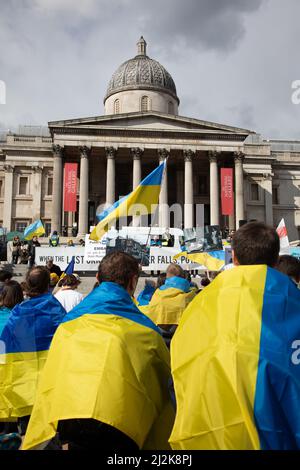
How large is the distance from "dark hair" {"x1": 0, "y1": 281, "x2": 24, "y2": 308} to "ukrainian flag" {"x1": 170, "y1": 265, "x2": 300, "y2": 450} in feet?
8.89

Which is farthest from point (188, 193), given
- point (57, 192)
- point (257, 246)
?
point (257, 246)

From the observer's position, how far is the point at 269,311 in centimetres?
186

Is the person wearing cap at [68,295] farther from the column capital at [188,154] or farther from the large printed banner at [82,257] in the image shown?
the column capital at [188,154]

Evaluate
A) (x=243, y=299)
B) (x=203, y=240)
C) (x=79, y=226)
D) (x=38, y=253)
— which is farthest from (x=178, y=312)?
(x=79, y=226)

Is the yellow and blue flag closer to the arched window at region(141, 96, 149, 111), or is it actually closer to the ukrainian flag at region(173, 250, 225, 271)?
the ukrainian flag at region(173, 250, 225, 271)

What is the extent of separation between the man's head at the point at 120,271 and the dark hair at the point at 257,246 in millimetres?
740

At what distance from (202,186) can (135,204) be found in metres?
32.7

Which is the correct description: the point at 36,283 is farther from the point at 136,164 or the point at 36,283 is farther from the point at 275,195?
the point at 275,195

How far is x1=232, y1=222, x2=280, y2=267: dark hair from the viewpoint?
216 cm

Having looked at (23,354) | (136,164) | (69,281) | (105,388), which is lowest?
(23,354)

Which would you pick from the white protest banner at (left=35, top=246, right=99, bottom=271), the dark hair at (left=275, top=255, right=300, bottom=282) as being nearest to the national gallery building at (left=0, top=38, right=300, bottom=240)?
the white protest banner at (left=35, top=246, right=99, bottom=271)

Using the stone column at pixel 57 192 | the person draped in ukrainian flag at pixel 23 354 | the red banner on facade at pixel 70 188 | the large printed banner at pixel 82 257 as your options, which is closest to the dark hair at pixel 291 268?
the person draped in ukrainian flag at pixel 23 354

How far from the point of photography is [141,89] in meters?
42.8

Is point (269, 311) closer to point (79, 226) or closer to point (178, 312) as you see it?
point (178, 312)
